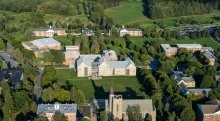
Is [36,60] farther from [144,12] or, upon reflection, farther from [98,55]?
[144,12]

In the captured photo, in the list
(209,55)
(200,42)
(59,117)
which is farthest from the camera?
(200,42)

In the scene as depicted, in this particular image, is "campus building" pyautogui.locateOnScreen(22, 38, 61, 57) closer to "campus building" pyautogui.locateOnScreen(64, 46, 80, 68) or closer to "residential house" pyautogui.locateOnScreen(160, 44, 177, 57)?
"campus building" pyautogui.locateOnScreen(64, 46, 80, 68)

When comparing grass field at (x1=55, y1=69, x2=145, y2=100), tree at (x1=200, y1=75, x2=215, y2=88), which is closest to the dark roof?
grass field at (x1=55, y1=69, x2=145, y2=100)

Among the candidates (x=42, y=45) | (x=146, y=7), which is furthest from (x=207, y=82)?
(x=146, y=7)

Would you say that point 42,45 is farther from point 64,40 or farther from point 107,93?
point 107,93

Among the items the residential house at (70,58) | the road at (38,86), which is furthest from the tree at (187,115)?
the residential house at (70,58)

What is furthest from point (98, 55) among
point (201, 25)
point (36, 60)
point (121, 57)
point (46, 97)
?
point (201, 25)

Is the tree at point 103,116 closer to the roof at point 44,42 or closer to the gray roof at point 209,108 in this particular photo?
the gray roof at point 209,108
